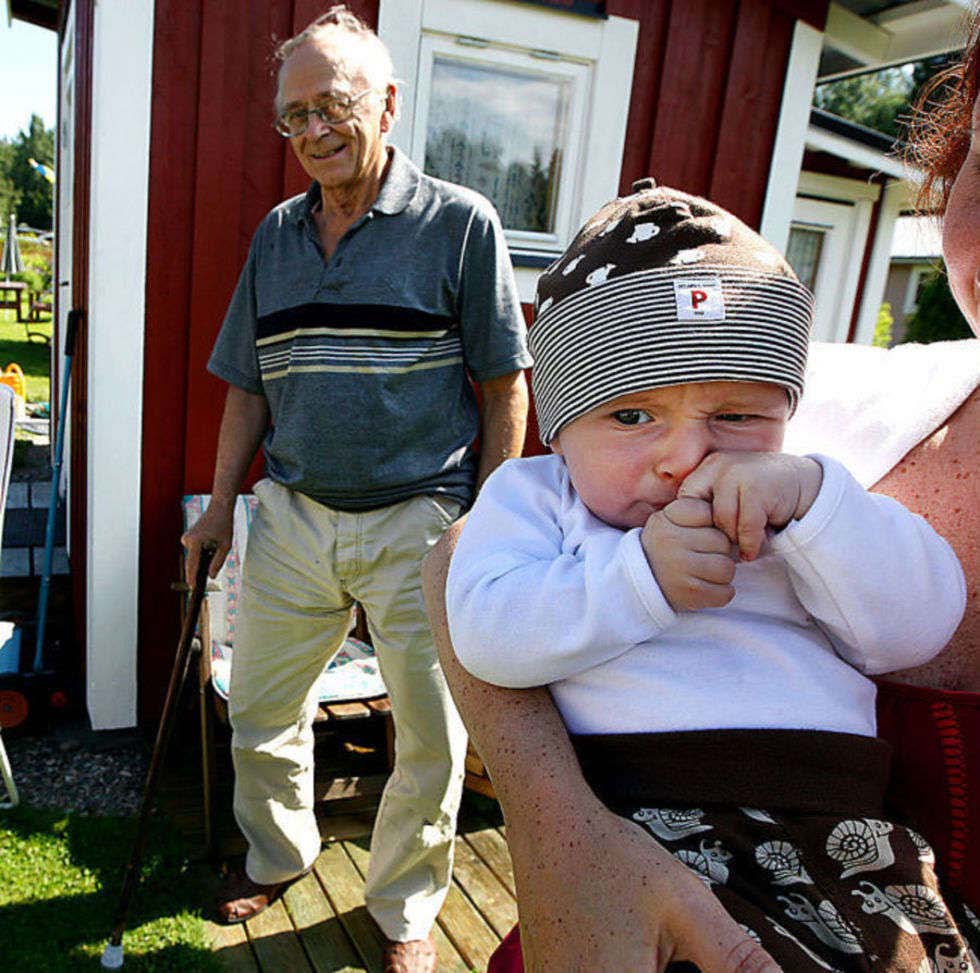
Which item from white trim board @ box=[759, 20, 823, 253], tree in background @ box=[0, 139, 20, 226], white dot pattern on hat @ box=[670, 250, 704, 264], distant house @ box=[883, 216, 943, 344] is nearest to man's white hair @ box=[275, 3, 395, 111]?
white dot pattern on hat @ box=[670, 250, 704, 264]

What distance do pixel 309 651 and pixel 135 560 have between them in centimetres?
134

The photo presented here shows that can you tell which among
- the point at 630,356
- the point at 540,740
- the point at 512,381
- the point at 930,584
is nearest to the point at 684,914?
the point at 540,740

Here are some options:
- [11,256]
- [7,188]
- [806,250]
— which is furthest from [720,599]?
[7,188]

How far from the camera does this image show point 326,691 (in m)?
3.22

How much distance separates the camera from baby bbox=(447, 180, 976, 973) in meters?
0.86

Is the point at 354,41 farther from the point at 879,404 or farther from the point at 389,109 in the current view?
the point at 879,404

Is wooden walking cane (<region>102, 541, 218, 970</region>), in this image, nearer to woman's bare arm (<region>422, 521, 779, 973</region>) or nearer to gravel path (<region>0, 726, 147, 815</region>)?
gravel path (<region>0, 726, 147, 815</region>)

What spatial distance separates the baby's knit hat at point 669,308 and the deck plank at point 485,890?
2288 millimetres

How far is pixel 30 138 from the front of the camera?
51.4m

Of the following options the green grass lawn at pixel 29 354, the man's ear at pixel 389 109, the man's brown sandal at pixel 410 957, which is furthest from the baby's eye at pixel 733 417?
the green grass lawn at pixel 29 354

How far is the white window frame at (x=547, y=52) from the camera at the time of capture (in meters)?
3.51

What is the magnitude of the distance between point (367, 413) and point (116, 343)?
1582mm

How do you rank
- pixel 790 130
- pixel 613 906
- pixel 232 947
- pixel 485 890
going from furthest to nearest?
pixel 790 130 < pixel 485 890 < pixel 232 947 < pixel 613 906

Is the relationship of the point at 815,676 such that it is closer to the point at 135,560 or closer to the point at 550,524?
the point at 550,524
